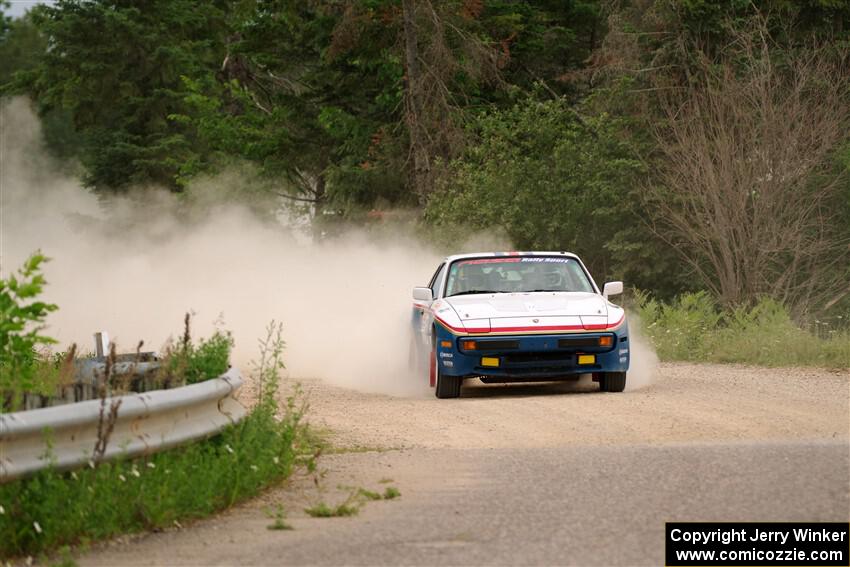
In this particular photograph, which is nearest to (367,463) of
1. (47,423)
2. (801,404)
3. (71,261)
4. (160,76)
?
(47,423)

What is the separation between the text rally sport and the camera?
25.5 ft

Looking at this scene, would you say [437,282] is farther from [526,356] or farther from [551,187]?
[551,187]

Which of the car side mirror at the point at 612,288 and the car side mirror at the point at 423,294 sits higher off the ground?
the car side mirror at the point at 612,288

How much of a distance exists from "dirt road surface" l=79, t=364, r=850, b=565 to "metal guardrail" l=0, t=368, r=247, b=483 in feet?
1.67

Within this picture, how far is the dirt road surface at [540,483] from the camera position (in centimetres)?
795

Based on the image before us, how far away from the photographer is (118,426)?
341 inches

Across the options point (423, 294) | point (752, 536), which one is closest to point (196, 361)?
point (752, 536)

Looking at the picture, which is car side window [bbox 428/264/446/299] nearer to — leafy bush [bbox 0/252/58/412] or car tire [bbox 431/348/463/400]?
car tire [bbox 431/348/463/400]

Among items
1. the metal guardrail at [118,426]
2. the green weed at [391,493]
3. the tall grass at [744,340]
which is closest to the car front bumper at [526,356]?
the tall grass at [744,340]

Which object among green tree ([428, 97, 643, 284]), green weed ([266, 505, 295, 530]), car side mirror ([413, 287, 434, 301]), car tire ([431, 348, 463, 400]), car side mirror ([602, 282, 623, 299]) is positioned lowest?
car tire ([431, 348, 463, 400])

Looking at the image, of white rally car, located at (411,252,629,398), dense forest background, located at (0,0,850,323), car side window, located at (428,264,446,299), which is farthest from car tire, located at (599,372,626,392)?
dense forest background, located at (0,0,850,323)

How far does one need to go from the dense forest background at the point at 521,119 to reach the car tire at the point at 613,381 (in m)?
12.5

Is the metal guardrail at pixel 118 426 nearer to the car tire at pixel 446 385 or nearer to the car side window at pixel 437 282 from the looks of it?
the car tire at pixel 446 385

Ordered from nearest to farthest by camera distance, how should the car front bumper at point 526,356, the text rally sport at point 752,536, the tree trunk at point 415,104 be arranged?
the text rally sport at point 752,536
the car front bumper at point 526,356
the tree trunk at point 415,104
